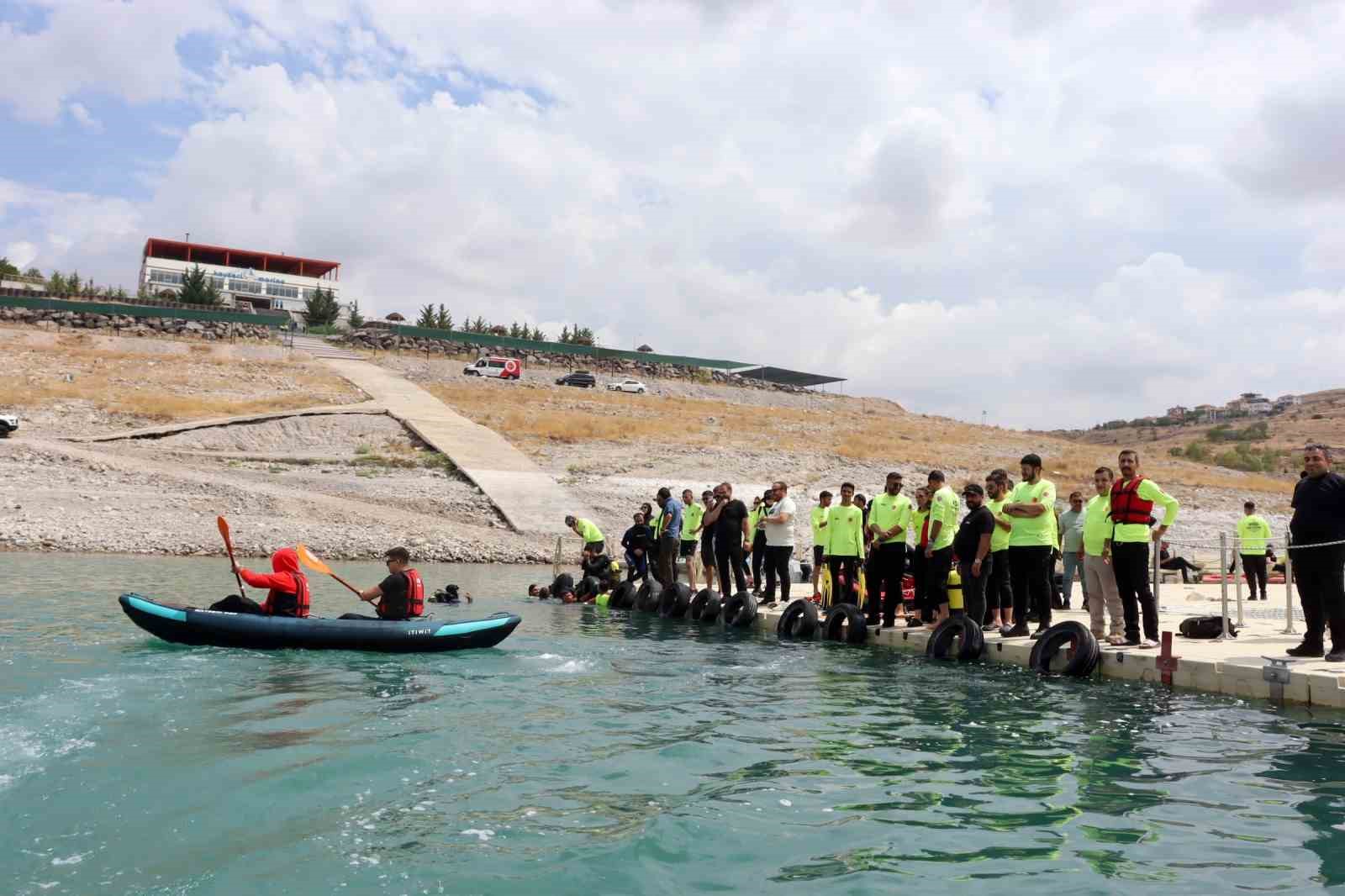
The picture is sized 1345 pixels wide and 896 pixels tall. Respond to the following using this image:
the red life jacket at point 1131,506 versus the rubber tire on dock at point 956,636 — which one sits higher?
the red life jacket at point 1131,506

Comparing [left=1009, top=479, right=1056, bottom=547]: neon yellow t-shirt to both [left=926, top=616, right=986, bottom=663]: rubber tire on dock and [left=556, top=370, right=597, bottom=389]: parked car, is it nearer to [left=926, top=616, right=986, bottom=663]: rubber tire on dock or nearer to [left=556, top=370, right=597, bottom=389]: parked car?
[left=926, top=616, right=986, bottom=663]: rubber tire on dock

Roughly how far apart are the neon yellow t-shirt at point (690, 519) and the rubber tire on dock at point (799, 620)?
4427mm

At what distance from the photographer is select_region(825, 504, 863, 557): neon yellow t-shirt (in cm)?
1563

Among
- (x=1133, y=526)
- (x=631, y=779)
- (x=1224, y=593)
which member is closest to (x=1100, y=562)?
(x=1133, y=526)

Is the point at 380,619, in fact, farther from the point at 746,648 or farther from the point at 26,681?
the point at 746,648

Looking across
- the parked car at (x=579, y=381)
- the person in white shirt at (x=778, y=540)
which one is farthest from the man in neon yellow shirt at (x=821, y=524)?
the parked car at (x=579, y=381)

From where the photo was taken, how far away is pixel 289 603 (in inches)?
509

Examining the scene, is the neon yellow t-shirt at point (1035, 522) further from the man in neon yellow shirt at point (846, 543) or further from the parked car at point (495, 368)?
the parked car at point (495, 368)

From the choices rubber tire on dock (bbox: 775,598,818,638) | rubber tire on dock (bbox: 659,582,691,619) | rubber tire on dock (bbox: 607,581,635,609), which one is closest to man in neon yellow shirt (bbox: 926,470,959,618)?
rubber tire on dock (bbox: 775,598,818,638)

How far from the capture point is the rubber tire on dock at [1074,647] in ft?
37.9

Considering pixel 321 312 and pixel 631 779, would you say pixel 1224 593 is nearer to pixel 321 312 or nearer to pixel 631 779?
pixel 631 779

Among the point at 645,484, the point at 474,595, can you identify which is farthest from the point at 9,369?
the point at 474,595

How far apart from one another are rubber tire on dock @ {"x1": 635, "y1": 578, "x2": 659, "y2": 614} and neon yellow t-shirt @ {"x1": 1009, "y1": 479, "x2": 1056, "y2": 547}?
8297 millimetres

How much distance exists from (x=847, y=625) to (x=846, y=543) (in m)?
1.26
